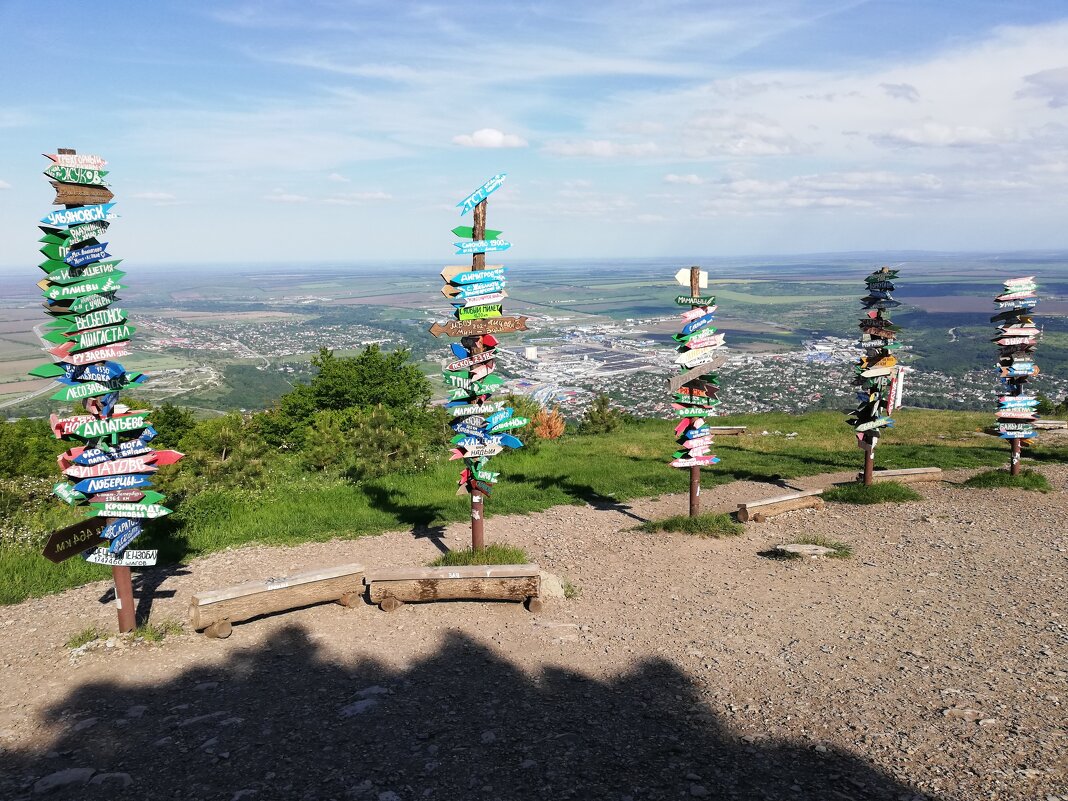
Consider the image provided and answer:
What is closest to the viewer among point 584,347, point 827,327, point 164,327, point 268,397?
point 268,397

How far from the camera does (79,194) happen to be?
7.05 meters

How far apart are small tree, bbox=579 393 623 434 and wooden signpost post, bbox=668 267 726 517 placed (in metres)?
12.0

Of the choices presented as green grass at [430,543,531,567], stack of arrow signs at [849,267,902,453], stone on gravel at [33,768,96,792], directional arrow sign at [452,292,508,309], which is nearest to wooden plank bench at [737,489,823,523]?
stack of arrow signs at [849,267,902,453]

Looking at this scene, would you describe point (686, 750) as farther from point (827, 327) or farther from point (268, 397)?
point (827, 327)

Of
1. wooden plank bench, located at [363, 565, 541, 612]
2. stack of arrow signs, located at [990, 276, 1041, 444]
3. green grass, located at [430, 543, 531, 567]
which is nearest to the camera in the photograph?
wooden plank bench, located at [363, 565, 541, 612]

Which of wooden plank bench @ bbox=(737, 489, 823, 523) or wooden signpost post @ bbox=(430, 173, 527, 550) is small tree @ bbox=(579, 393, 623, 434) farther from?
wooden signpost post @ bbox=(430, 173, 527, 550)

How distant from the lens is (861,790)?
5.13 metres

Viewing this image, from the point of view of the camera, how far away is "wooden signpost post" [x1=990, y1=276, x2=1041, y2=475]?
47.0ft

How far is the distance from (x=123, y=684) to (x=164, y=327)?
95562mm

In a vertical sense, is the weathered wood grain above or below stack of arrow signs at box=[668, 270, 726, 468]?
below

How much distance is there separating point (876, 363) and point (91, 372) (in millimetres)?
13158

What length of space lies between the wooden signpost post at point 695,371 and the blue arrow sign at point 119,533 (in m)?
7.97

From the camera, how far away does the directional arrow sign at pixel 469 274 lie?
29.2 ft

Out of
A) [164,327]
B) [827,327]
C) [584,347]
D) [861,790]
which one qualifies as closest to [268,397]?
[584,347]
